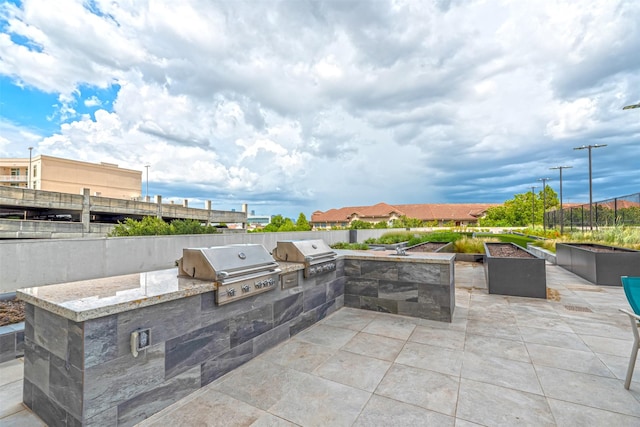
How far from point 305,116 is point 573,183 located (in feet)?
84.8

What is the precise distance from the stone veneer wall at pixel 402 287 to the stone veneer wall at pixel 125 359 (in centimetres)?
206

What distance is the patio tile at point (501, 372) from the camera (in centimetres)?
212

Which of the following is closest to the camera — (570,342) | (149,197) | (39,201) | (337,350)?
(337,350)

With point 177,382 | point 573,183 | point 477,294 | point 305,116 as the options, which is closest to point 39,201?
point 305,116

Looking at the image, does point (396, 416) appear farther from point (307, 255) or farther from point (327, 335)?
point (307, 255)

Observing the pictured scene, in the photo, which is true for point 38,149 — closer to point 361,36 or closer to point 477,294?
point 361,36

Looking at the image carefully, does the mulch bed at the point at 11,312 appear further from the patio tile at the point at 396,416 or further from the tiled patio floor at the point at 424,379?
the patio tile at the point at 396,416

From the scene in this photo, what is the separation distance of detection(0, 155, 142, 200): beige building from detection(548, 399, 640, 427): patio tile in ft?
130

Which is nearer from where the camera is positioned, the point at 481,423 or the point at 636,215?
the point at 481,423

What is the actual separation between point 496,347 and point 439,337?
0.54 metres

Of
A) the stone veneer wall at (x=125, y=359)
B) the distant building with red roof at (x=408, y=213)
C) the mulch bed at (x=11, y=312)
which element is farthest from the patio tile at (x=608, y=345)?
the distant building with red roof at (x=408, y=213)

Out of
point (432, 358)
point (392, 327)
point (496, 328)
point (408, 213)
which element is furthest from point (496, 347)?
point (408, 213)

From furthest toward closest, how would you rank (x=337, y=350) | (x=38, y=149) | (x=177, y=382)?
(x=38, y=149), (x=337, y=350), (x=177, y=382)

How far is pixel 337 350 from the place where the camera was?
275 cm
